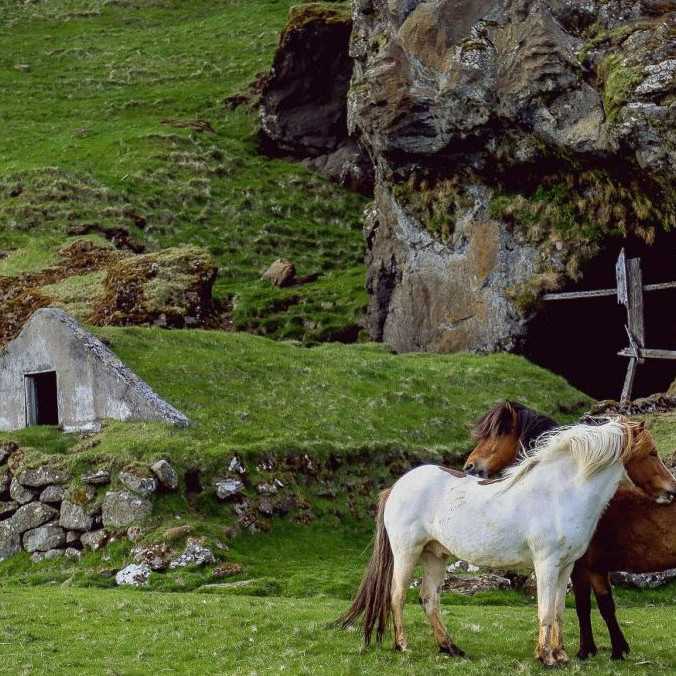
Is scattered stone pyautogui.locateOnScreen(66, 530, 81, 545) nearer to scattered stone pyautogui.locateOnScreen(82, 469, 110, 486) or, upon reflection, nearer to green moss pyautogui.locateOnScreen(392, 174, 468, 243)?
scattered stone pyautogui.locateOnScreen(82, 469, 110, 486)

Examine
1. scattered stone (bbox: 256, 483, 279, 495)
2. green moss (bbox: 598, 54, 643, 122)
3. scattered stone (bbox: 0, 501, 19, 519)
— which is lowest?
scattered stone (bbox: 0, 501, 19, 519)

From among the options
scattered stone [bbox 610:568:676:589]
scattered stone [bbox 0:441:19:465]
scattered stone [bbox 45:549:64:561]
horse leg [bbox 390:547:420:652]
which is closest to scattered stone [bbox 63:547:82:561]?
scattered stone [bbox 45:549:64:561]

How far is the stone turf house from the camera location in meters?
28.4

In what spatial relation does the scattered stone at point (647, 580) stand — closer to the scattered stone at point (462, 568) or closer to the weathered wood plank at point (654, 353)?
the scattered stone at point (462, 568)

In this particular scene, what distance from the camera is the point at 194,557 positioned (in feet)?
75.0

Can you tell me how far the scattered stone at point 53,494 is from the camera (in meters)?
Answer: 25.8

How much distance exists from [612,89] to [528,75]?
13.0 feet

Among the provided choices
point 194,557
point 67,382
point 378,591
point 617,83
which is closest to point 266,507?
point 194,557

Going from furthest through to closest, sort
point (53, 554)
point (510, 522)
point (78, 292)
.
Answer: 1. point (78, 292)
2. point (53, 554)
3. point (510, 522)

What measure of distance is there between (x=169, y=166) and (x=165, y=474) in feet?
152

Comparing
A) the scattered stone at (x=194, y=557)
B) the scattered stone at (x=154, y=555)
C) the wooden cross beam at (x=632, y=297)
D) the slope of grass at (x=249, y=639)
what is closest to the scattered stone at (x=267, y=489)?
the scattered stone at (x=194, y=557)

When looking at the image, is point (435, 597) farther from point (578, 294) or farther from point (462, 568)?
point (578, 294)

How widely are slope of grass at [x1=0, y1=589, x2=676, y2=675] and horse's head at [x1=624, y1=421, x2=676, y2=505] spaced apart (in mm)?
2090

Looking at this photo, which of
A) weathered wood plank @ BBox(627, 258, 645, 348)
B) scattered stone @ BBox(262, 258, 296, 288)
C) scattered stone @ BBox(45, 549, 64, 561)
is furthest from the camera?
scattered stone @ BBox(262, 258, 296, 288)
